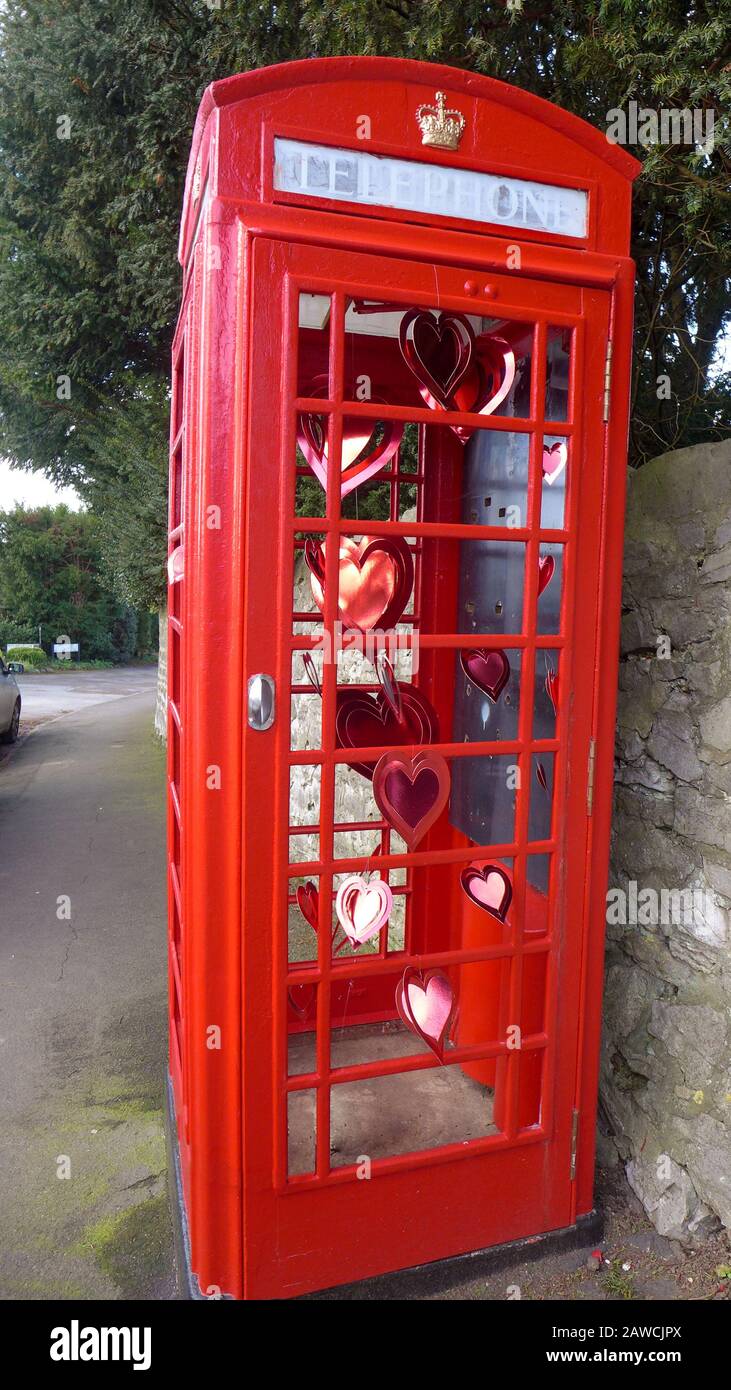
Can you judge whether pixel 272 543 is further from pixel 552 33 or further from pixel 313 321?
pixel 552 33

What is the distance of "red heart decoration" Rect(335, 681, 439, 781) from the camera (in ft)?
7.69

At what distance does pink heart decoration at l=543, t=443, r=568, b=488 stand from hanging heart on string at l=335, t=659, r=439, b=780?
2.23 feet

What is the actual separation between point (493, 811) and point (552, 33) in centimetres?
304

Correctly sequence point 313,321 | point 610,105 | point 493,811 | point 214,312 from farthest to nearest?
1. point 610,105
2. point 493,811
3. point 313,321
4. point 214,312

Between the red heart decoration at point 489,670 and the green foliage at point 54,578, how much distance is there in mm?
28145

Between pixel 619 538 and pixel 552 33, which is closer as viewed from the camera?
pixel 619 538

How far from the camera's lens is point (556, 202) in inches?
79.6

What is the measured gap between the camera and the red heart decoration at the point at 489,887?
2.19 meters

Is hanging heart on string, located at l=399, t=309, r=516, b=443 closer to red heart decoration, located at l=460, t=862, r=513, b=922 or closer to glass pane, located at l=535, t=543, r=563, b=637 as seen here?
glass pane, located at l=535, t=543, r=563, b=637

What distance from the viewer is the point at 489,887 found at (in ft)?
7.43

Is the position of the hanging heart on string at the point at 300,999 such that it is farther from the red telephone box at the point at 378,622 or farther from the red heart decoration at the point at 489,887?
the red heart decoration at the point at 489,887

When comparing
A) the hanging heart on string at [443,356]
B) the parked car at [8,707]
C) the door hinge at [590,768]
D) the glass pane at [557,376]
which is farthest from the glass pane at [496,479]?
the parked car at [8,707]

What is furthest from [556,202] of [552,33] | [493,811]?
[552,33]

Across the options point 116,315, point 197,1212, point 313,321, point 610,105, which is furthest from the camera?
point 116,315
